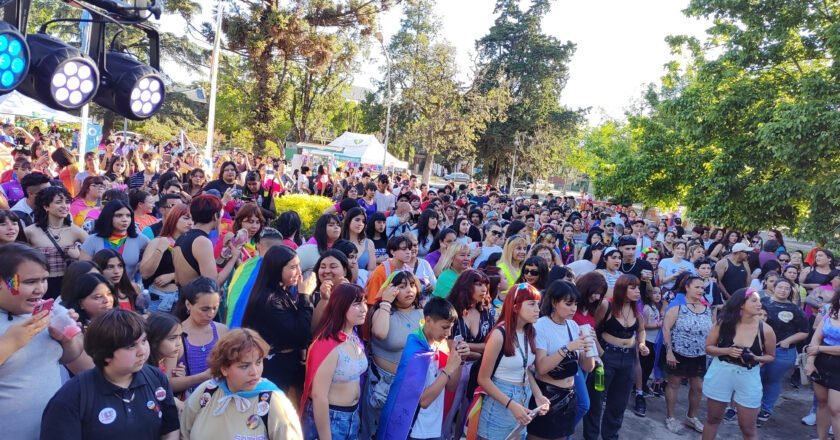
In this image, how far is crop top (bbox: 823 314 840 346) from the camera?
5391 millimetres

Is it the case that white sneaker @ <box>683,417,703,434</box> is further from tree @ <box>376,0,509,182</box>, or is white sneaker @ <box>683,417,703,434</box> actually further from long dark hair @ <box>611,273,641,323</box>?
tree @ <box>376,0,509,182</box>

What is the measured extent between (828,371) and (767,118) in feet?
Result: 26.4

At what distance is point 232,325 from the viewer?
3645mm

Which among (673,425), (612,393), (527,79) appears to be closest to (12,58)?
(612,393)

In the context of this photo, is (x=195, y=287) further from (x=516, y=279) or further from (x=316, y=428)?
(x=516, y=279)

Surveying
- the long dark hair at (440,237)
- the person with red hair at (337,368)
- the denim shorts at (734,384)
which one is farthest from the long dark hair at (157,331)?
the denim shorts at (734,384)

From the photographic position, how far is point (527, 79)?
3666cm

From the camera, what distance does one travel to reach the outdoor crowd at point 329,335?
2.42 m

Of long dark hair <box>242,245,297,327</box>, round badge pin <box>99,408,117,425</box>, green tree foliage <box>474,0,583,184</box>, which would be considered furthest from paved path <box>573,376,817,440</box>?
green tree foliage <box>474,0,583,184</box>

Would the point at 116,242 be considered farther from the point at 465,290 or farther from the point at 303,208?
the point at 303,208

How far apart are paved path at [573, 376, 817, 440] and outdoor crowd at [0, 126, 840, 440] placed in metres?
0.11

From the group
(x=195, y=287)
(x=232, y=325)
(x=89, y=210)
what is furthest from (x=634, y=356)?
(x=89, y=210)

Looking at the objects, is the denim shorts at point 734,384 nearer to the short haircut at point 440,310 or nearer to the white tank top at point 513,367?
the white tank top at point 513,367

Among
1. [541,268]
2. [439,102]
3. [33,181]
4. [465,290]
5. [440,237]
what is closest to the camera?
[465,290]
